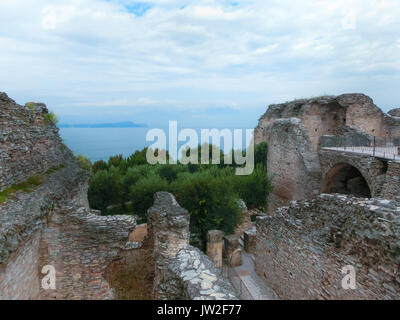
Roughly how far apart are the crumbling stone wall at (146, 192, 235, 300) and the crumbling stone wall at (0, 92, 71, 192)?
2.79 meters

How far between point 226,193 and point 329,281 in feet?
21.0

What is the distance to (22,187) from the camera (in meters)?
4.51

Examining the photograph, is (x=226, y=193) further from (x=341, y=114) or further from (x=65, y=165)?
(x=341, y=114)

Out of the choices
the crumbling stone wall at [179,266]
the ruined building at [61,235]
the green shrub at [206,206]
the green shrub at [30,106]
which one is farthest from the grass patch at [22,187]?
the green shrub at [206,206]

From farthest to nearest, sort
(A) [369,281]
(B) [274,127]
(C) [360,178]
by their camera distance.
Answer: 1. (B) [274,127]
2. (C) [360,178]
3. (A) [369,281]

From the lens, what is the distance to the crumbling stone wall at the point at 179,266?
3387mm

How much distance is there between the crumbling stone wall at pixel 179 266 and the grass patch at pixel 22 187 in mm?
2632

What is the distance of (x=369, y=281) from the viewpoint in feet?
12.0

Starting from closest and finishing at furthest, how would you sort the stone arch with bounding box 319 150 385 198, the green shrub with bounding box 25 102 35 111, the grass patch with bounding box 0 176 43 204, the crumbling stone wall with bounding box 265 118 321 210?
the grass patch with bounding box 0 176 43 204
the green shrub with bounding box 25 102 35 111
the stone arch with bounding box 319 150 385 198
the crumbling stone wall with bounding box 265 118 321 210

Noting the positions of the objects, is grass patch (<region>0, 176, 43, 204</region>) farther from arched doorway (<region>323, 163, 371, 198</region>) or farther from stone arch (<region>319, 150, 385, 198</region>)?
arched doorway (<region>323, 163, 371, 198</region>)

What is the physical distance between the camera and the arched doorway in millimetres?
11906

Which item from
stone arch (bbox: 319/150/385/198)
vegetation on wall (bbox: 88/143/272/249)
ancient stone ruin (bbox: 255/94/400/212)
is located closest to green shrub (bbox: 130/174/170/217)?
vegetation on wall (bbox: 88/143/272/249)

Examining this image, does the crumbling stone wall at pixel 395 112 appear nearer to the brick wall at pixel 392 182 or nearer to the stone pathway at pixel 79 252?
the brick wall at pixel 392 182
